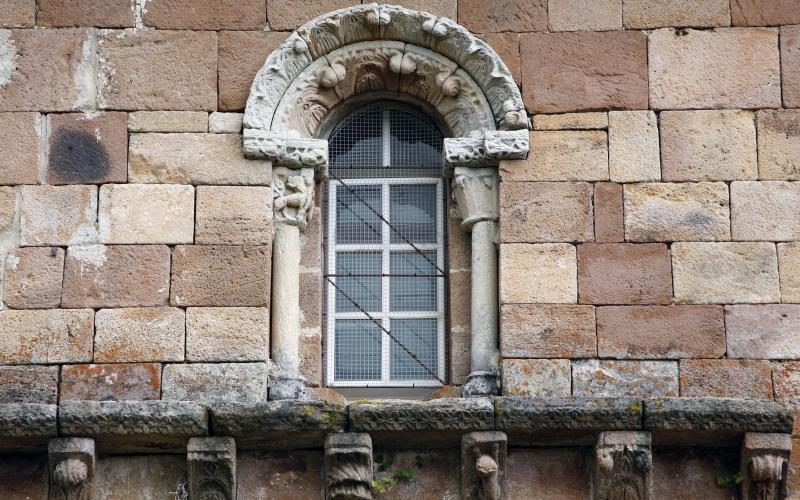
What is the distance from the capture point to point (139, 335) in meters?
9.91

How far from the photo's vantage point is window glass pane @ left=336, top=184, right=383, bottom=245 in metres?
10.5

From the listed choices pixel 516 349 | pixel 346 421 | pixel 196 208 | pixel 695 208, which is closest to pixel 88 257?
pixel 196 208

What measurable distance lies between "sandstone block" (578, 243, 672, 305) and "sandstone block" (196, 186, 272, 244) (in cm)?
175

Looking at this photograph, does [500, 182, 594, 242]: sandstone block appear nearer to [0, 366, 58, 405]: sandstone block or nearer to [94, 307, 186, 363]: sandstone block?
[94, 307, 186, 363]: sandstone block

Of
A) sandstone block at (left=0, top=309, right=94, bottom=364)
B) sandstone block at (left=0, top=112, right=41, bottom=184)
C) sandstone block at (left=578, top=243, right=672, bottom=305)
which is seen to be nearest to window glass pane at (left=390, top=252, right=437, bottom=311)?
sandstone block at (left=578, top=243, right=672, bottom=305)

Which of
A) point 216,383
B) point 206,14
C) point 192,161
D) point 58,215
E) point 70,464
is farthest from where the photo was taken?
point 206,14

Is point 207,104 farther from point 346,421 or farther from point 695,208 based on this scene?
point 695,208

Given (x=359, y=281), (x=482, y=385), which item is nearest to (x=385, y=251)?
(x=359, y=281)

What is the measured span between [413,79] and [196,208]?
1479 millimetres

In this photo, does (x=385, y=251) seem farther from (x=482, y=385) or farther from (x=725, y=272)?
(x=725, y=272)

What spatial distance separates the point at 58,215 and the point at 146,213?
0.49 meters

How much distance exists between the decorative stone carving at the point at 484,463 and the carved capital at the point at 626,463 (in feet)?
1.66

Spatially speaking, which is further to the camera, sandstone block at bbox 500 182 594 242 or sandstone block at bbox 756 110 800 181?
sandstone block at bbox 756 110 800 181

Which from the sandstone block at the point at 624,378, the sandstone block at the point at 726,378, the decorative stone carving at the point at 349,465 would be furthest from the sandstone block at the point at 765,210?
the decorative stone carving at the point at 349,465
